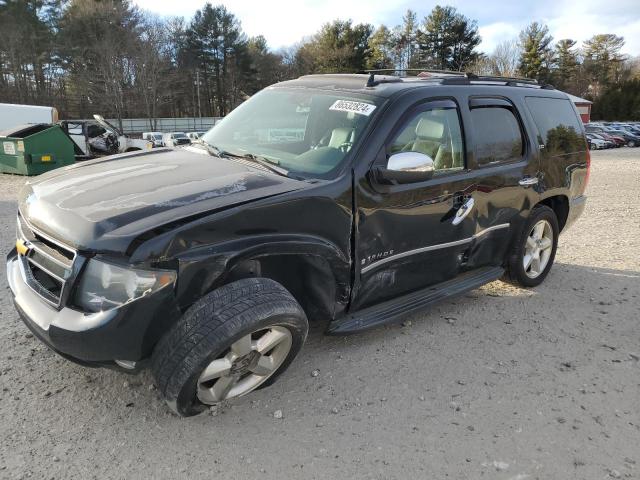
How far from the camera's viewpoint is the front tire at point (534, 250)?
4.47 metres

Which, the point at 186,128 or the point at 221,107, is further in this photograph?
the point at 221,107

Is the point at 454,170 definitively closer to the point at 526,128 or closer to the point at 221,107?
the point at 526,128

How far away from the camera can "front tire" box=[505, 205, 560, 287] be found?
4.47m

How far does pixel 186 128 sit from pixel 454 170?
50.7 m

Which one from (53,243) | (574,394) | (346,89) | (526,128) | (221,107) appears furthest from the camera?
(221,107)

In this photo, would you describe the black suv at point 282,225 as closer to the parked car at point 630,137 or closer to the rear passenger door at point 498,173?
the rear passenger door at point 498,173

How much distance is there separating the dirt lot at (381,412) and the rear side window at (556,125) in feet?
5.25

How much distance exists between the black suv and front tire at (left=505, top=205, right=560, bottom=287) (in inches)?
0.9

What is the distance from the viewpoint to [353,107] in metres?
3.41

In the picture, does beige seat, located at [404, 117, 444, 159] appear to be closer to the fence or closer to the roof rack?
the roof rack

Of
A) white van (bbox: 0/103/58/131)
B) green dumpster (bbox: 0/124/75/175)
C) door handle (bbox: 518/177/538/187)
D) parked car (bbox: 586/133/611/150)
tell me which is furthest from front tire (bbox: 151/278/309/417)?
parked car (bbox: 586/133/611/150)

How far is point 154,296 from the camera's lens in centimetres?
235

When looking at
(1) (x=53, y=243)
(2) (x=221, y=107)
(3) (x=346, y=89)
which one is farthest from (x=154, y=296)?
(2) (x=221, y=107)

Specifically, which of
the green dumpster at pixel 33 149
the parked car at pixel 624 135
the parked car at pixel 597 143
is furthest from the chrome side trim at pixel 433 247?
the parked car at pixel 624 135
